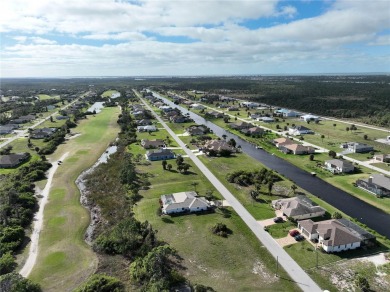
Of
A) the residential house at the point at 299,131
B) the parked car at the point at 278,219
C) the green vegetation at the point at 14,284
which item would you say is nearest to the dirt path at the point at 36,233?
the green vegetation at the point at 14,284

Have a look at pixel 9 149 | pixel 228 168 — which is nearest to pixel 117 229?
pixel 228 168

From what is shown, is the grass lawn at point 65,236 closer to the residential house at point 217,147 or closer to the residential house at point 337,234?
the residential house at point 337,234

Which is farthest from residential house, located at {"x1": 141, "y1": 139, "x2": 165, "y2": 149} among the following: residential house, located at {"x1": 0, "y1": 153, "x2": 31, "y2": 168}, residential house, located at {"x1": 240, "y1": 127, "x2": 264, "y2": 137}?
residential house, located at {"x1": 240, "y1": 127, "x2": 264, "y2": 137}

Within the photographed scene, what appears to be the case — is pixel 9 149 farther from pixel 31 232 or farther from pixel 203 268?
pixel 203 268

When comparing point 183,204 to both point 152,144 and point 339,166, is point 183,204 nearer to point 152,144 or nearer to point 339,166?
point 339,166

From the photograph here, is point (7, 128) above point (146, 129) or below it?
below

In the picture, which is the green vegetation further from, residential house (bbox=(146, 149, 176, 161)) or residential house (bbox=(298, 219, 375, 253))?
residential house (bbox=(146, 149, 176, 161))

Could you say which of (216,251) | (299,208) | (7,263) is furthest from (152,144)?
(7,263)
